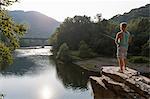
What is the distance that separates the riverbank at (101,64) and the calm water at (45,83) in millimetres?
3891

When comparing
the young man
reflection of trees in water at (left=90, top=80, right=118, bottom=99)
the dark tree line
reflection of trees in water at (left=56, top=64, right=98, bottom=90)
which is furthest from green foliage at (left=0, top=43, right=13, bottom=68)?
the dark tree line

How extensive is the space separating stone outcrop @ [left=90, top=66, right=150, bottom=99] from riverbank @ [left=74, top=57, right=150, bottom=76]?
215ft

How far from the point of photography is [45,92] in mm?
55219

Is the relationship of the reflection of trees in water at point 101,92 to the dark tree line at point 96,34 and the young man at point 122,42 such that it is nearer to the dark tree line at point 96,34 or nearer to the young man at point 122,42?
the young man at point 122,42

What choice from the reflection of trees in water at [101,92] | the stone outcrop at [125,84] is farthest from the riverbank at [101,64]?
the stone outcrop at [125,84]

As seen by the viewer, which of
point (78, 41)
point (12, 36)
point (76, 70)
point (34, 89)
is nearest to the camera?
point (12, 36)

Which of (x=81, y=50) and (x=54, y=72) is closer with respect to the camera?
(x=54, y=72)

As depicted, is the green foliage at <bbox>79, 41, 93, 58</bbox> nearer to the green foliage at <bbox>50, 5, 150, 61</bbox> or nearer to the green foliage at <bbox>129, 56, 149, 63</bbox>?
the green foliage at <bbox>50, 5, 150, 61</bbox>

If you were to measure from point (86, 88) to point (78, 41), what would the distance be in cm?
5853

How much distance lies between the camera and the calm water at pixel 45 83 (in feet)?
171

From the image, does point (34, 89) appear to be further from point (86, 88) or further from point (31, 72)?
point (31, 72)

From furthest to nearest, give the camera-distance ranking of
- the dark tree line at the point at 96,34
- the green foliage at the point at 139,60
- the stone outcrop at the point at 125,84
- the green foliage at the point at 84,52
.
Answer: the dark tree line at the point at 96,34 → the green foliage at the point at 84,52 → the green foliage at the point at 139,60 → the stone outcrop at the point at 125,84

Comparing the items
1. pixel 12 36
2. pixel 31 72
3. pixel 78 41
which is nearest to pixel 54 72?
pixel 31 72

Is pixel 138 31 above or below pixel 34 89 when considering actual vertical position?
above
